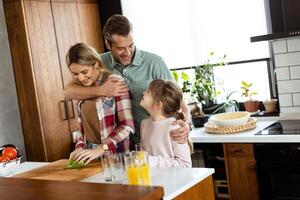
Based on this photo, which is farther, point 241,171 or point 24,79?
point 24,79

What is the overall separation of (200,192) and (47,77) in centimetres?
233

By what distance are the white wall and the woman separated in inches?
61.7

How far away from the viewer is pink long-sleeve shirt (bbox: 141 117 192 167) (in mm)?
2153

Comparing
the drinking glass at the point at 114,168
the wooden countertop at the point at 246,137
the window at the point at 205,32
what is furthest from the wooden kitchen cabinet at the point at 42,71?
the drinking glass at the point at 114,168

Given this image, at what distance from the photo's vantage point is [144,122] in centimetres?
239

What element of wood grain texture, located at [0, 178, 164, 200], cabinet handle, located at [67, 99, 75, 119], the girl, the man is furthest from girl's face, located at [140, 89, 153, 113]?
cabinet handle, located at [67, 99, 75, 119]

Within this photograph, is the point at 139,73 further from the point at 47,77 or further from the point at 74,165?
the point at 47,77

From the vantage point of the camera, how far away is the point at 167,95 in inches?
89.6

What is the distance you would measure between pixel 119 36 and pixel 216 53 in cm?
177

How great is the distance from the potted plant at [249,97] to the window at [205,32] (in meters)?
0.10

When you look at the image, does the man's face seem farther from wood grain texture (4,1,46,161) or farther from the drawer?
wood grain texture (4,1,46,161)

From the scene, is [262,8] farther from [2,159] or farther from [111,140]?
[2,159]

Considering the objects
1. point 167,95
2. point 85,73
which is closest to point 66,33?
point 85,73

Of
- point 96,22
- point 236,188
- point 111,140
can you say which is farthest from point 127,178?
point 96,22
